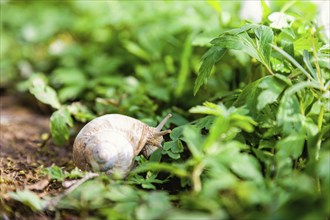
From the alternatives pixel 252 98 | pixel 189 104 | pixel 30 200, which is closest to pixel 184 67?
pixel 189 104

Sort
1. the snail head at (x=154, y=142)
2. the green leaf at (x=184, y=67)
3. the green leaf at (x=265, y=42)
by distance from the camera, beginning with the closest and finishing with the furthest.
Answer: the green leaf at (x=265, y=42) < the snail head at (x=154, y=142) < the green leaf at (x=184, y=67)

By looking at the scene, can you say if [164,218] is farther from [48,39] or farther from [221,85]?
[48,39]

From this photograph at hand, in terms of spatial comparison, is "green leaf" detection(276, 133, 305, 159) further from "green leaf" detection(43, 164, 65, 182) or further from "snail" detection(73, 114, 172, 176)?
"green leaf" detection(43, 164, 65, 182)

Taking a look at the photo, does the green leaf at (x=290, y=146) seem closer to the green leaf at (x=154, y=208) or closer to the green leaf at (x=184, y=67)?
the green leaf at (x=154, y=208)

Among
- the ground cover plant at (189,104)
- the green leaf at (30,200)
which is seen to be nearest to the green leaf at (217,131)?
the ground cover plant at (189,104)

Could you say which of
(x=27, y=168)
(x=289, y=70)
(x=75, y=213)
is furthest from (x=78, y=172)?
(x=289, y=70)

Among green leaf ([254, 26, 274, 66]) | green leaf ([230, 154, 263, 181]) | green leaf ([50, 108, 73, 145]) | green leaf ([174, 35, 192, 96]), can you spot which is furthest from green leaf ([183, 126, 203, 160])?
green leaf ([174, 35, 192, 96])
